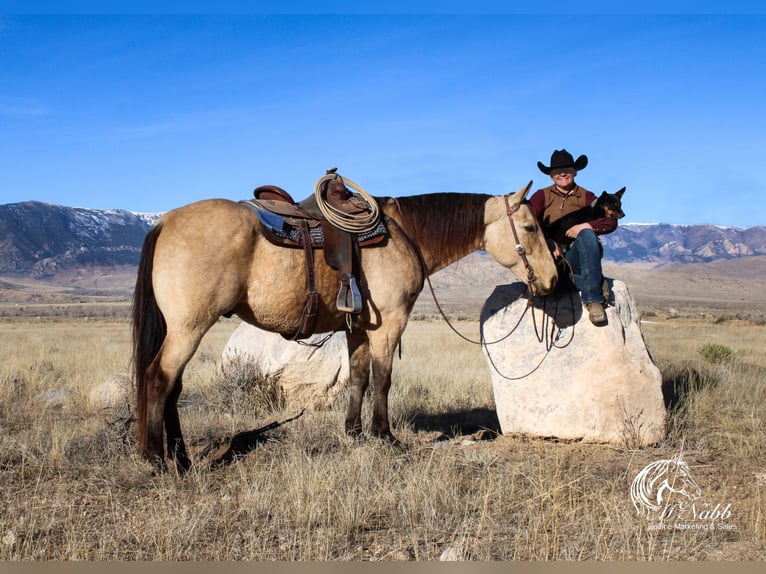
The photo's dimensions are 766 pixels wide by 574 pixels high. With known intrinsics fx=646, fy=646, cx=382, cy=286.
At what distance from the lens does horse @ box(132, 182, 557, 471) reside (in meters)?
5.14

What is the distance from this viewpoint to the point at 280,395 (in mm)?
8422

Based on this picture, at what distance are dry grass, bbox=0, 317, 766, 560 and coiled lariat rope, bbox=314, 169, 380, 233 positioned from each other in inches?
77.3

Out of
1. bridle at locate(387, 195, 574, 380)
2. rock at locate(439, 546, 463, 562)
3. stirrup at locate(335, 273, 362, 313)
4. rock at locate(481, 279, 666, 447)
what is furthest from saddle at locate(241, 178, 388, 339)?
rock at locate(439, 546, 463, 562)

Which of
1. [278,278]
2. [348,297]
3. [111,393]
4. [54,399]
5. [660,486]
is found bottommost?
[54,399]

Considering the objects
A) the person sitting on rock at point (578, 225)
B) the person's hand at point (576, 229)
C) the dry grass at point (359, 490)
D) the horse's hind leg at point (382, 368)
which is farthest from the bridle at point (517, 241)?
the dry grass at point (359, 490)

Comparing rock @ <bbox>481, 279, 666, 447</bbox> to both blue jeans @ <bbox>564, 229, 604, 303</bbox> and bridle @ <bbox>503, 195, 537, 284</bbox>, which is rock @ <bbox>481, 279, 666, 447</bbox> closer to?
blue jeans @ <bbox>564, 229, 604, 303</bbox>

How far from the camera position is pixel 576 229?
254 inches

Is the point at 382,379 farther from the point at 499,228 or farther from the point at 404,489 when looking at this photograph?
the point at 499,228

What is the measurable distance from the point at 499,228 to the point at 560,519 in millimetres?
2979

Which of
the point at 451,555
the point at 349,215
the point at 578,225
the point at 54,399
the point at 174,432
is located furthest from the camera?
the point at 54,399

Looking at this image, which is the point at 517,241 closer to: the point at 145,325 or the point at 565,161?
the point at 565,161

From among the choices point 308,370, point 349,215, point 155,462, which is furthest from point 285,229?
point 308,370

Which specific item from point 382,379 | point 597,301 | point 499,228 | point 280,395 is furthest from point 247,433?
point 597,301

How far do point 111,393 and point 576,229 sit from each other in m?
5.99
